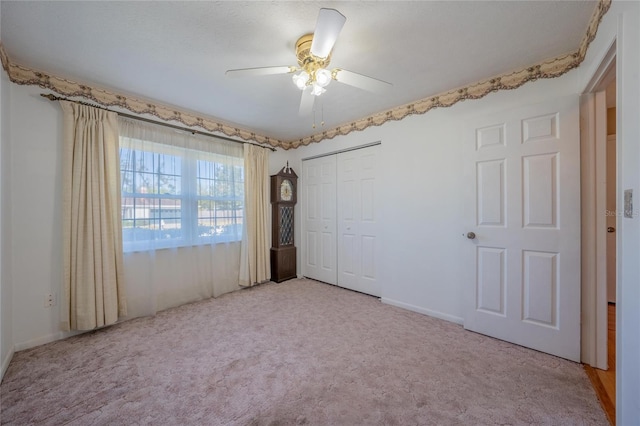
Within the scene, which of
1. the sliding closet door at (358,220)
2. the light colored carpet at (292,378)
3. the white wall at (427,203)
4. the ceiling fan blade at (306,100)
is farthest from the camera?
the sliding closet door at (358,220)

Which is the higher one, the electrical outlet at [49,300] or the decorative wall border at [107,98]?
the decorative wall border at [107,98]

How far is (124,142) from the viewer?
2.44m

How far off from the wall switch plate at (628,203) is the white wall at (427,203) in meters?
1.21

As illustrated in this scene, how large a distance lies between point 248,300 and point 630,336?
3.05 meters

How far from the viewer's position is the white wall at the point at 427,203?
91.4 inches

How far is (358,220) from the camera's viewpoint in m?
3.31

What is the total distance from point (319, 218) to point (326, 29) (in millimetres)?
2790

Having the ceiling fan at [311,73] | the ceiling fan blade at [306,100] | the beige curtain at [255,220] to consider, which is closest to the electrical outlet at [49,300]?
the beige curtain at [255,220]

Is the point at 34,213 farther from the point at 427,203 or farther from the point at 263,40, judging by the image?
the point at 427,203

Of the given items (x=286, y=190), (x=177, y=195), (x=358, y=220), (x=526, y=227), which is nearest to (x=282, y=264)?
(x=286, y=190)

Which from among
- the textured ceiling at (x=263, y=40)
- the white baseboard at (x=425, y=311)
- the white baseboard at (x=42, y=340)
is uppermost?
the textured ceiling at (x=263, y=40)

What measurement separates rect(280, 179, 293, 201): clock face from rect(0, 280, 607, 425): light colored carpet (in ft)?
6.45

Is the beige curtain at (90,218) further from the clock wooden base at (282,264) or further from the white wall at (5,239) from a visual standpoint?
the clock wooden base at (282,264)

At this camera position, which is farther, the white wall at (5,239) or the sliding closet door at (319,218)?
the sliding closet door at (319,218)
